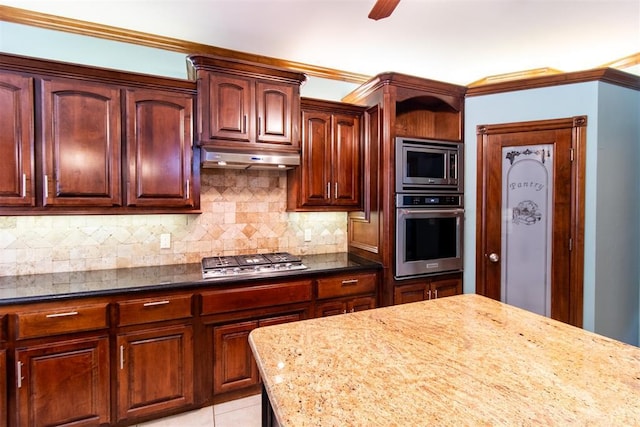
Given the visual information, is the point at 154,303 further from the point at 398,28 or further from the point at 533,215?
the point at 533,215

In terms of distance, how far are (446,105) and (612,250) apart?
1879mm

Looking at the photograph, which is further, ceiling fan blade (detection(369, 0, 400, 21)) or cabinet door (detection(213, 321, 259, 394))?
cabinet door (detection(213, 321, 259, 394))

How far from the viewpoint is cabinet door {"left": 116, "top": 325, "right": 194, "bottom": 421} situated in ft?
6.78

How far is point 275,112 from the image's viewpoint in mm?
2625

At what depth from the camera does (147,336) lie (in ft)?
6.91

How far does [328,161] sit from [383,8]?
134cm

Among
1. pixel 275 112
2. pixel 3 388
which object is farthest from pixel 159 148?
pixel 3 388

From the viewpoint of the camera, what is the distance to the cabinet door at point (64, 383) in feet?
6.10

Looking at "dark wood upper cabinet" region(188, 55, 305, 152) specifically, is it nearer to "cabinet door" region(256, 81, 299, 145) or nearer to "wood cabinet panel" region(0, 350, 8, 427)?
"cabinet door" region(256, 81, 299, 145)

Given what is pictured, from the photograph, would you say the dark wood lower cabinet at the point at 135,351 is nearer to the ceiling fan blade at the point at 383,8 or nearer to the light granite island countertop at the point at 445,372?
the light granite island countertop at the point at 445,372

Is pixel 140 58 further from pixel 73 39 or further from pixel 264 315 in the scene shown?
pixel 264 315

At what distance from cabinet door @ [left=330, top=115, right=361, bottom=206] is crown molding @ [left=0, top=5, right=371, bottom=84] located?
0.74 meters

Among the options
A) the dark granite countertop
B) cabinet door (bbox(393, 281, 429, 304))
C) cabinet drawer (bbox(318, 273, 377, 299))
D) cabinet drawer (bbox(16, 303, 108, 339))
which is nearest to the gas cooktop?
the dark granite countertop

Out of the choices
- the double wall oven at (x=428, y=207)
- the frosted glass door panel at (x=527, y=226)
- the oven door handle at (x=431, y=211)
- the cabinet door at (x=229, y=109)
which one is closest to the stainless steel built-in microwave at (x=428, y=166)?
the double wall oven at (x=428, y=207)
